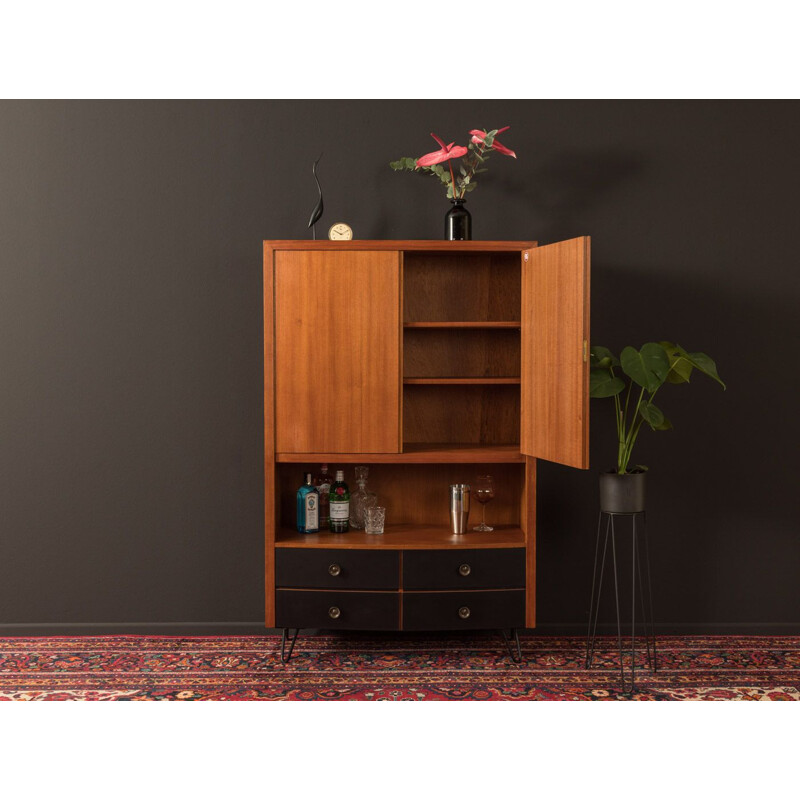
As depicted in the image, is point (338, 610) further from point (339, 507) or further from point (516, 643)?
point (516, 643)

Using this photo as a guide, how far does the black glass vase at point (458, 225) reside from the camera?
12.0 ft

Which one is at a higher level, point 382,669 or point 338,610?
point 338,610

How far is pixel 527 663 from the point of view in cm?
363

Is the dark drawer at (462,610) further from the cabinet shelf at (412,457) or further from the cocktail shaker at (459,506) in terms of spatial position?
the cabinet shelf at (412,457)

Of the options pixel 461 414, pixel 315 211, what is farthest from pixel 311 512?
pixel 315 211

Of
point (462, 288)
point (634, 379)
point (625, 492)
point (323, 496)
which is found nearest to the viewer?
point (634, 379)

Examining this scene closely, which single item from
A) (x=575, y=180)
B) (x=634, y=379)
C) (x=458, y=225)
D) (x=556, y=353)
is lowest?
(x=634, y=379)

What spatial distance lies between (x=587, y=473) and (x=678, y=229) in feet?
4.17

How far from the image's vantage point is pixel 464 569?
3508 mm

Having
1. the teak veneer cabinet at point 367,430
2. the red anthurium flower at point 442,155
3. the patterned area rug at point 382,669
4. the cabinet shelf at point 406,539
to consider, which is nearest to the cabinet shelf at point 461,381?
the teak veneer cabinet at point 367,430

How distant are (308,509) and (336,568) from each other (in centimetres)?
32

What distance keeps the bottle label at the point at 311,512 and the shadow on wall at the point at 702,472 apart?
3.63ft

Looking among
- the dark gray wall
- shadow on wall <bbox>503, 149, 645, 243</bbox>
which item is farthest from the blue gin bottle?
shadow on wall <bbox>503, 149, 645, 243</bbox>
